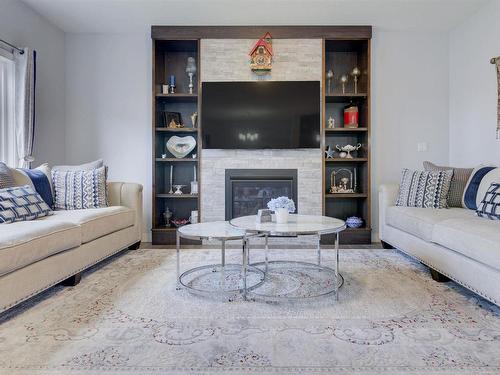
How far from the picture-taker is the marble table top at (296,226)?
225 cm

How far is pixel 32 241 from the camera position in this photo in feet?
6.77

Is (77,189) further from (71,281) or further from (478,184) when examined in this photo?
(478,184)

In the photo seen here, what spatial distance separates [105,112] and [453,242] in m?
4.06

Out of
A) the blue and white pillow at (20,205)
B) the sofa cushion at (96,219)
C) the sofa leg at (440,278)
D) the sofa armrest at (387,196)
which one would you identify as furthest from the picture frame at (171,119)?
the sofa leg at (440,278)

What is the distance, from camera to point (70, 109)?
174 inches

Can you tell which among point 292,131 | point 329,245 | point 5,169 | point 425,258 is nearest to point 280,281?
point 425,258

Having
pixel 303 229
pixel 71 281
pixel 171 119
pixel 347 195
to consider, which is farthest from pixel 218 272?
pixel 171 119

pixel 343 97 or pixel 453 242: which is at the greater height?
pixel 343 97

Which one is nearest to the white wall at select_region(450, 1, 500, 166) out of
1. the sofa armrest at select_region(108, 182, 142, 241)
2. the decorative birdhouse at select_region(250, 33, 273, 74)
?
the decorative birdhouse at select_region(250, 33, 273, 74)

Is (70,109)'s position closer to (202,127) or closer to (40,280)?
(202,127)

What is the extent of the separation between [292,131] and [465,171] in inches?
73.7

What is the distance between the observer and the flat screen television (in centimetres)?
417

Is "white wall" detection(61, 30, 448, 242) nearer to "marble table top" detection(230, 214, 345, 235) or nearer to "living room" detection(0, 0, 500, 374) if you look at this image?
"living room" detection(0, 0, 500, 374)

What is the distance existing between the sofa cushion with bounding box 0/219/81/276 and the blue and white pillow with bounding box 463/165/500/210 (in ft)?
11.1
